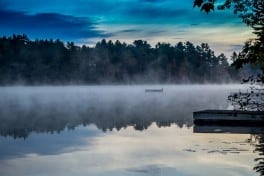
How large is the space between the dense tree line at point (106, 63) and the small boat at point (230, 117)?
3802 inches

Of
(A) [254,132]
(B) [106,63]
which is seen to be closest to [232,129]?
(A) [254,132]

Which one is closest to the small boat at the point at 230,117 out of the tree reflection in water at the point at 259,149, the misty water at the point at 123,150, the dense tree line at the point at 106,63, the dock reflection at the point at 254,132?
the dock reflection at the point at 254,132

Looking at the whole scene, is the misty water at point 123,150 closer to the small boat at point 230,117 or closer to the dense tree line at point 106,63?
the small boat at point 230,117

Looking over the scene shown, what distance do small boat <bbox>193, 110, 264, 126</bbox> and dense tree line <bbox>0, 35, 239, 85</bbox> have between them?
317ft

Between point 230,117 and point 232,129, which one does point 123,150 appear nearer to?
point 232,129

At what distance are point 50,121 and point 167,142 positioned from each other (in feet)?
42.1

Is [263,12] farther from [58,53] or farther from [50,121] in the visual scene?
[58,53]

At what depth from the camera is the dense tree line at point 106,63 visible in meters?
122

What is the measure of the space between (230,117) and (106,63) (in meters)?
118

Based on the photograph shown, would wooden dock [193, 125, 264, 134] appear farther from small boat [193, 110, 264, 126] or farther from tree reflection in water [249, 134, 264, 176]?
tree reflection in water [249, 134, 264, 176]

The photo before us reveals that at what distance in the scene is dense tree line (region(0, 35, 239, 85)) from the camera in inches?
4791

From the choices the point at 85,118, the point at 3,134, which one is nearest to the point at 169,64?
the point at 85,118

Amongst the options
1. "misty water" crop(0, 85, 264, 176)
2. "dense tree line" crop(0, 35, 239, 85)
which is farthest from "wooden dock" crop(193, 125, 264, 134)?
"dense tree line" crop(0, 35, 239, 85)

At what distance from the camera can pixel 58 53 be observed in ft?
416
